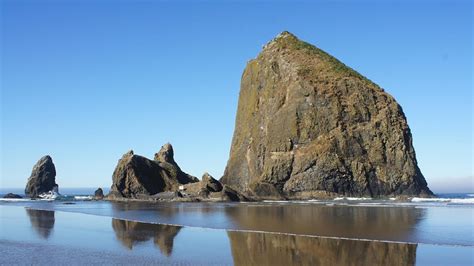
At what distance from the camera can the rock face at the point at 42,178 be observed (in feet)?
402

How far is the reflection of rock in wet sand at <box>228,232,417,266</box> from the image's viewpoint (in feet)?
65.2

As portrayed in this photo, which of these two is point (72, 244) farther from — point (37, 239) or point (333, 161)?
point (333, 161)

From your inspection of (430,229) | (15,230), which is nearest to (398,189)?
(430,229)

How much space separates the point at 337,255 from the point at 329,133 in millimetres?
71591

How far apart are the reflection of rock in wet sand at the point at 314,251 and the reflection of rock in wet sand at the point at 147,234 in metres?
3.33

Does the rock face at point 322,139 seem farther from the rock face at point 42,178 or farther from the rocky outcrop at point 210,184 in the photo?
the rock face at point 42,178

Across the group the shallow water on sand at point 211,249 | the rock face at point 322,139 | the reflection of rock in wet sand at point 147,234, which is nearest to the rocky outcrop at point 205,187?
the rock face at point 322,139

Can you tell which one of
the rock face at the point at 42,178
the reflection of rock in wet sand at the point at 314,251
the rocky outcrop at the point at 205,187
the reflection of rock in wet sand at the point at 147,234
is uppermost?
the rock face at the point at 42,178

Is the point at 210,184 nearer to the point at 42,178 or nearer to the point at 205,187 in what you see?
the point at 205,187

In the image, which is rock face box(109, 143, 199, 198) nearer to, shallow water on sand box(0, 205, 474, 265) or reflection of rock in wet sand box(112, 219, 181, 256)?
reflection of rock in wet sand box(112, 219, 181, 256)

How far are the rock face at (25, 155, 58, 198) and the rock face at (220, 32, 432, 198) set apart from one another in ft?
149

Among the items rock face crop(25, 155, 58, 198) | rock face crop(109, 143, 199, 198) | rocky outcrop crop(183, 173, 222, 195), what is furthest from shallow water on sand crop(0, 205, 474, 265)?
rock face crop(25, 155, 58, 198)

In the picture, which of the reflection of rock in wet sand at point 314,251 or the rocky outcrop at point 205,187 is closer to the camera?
the reflection of rock in wet sand at point 314,251

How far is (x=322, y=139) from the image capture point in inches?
3583
